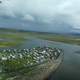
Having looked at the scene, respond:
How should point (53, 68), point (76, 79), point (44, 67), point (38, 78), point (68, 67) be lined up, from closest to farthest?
point (38, 78), point (76, 79), point (44, 67), point (53, 68), point (68, 67)

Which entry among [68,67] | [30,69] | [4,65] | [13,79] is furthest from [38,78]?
[68,67]

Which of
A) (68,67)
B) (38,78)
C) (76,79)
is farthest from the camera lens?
(68,67)

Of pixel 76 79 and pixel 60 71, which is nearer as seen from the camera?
pixel 76 79

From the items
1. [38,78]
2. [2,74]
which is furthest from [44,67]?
[2,74]

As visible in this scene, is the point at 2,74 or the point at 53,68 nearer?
the point at 2,74

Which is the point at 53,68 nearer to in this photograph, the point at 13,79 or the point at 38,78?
the point at 38,78

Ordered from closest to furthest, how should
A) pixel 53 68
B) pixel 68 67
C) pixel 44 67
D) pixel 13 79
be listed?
pixel 13 79, pixel 44 67, pixel 53 68, pixel 68 67

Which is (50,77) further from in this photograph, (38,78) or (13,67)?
(13,67)

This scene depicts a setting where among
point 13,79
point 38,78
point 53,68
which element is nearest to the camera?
point 13,79

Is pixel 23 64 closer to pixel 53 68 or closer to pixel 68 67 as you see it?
pixel 53 68
